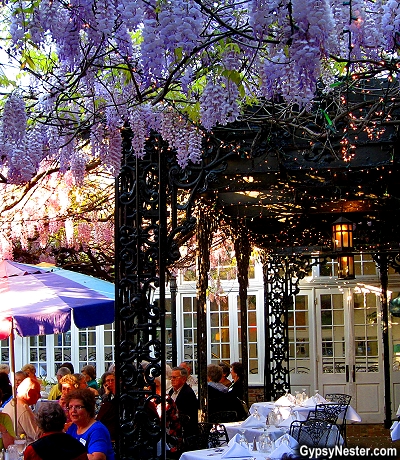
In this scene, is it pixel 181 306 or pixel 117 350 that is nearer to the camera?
pixel 117 350

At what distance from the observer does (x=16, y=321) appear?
6402mm

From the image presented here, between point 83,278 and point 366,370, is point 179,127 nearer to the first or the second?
point 83,278

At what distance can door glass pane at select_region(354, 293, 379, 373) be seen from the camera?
578 inches

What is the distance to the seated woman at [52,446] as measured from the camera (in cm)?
425

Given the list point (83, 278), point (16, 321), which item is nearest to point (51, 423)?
point (16, 321)

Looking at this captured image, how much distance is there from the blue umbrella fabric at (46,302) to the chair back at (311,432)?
2.33 metres

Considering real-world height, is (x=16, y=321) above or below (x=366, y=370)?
above

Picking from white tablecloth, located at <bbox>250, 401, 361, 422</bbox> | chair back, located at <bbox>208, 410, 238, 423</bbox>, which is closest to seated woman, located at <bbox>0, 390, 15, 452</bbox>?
chair back, located at <bbox>208, 410, 238, 423</bbox>

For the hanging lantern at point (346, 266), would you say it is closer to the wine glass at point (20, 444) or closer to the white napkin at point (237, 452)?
the white napkin at point (237, 452)

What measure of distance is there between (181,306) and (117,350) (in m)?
10.2

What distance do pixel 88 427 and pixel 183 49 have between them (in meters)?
2.71

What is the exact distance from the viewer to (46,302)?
6641 mm

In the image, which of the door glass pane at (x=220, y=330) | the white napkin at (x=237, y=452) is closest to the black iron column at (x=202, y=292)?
the white napkin at (x=237, y=452)

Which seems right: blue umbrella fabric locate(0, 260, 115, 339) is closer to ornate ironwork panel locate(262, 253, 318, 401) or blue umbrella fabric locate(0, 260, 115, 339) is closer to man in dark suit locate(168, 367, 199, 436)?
man in dark suit locate(168, 367, 199, 436)
